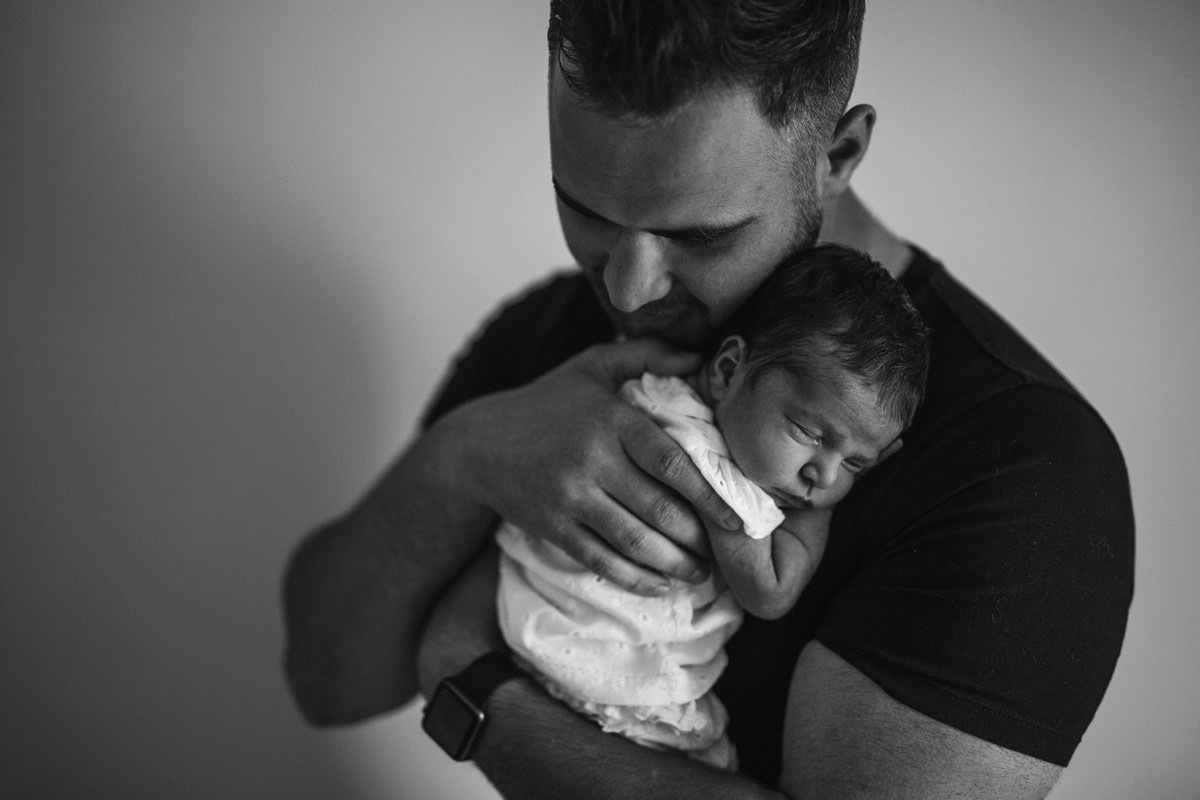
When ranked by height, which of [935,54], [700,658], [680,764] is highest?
[935,54]

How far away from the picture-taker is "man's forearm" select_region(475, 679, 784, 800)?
1198 millimetres

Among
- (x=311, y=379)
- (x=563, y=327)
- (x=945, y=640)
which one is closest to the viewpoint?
(x=945, y=640)

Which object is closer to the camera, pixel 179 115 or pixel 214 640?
pixel 179 115

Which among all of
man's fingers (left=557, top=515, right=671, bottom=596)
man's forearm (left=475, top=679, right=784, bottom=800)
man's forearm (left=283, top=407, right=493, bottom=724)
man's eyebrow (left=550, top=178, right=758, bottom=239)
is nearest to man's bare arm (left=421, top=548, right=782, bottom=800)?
man's forearm (left=475, top=679, right=784, bottom=800)

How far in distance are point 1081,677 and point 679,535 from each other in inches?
19.6

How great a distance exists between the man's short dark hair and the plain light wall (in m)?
0.80

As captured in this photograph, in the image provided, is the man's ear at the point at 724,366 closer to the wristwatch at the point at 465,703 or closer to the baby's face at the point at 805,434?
the baby's face at the point at 805,434

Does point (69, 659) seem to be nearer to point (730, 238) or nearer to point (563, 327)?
point (563, 327)

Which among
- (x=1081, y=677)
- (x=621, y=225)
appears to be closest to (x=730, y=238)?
(x=621, y=225)

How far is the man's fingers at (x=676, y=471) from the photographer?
3.99ft

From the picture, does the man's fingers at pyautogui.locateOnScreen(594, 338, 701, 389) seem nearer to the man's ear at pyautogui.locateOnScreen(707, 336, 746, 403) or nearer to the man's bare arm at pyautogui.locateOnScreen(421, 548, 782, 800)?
the man's ear at pyautogui.locateOnScreen(707, 336, 746, 403)

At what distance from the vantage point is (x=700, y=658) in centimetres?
127

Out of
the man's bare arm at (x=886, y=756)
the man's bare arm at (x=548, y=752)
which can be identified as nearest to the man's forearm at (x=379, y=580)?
the man's bare arm at (x=548, y=752)

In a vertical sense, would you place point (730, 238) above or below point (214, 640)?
above
